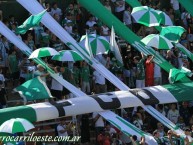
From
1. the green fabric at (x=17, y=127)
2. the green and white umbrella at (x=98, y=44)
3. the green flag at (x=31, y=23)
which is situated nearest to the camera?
the green fabric at (x=17, y=127)

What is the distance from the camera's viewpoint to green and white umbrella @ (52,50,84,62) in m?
33.5

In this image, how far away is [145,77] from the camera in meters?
36.3

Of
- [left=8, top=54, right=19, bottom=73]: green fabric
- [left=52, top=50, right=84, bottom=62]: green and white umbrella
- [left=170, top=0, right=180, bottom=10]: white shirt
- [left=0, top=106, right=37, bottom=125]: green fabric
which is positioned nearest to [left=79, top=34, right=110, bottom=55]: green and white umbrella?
[left=52, top=50, right=84, bottom=62]: green and white umbrella

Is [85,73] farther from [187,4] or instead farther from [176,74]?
[187,4]

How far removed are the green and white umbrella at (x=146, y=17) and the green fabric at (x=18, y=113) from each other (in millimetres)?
5615

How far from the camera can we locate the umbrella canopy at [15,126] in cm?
2987

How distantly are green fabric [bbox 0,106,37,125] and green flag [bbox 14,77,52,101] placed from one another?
46 cm

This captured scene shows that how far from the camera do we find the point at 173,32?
120 feet

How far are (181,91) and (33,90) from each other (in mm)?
5576

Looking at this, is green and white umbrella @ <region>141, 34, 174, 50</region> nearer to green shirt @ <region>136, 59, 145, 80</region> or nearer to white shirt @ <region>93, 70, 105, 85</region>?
green shirt @ <region>136, 59, 145, 80</region>

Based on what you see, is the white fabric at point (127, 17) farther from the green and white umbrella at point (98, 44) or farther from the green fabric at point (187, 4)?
the green and white umbrella at point (98, 44)

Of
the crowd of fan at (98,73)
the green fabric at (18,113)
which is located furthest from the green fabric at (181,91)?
the green fabric at (18,113)

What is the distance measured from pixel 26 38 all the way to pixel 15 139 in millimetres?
6210

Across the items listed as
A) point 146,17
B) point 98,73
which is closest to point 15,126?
point 98,73
